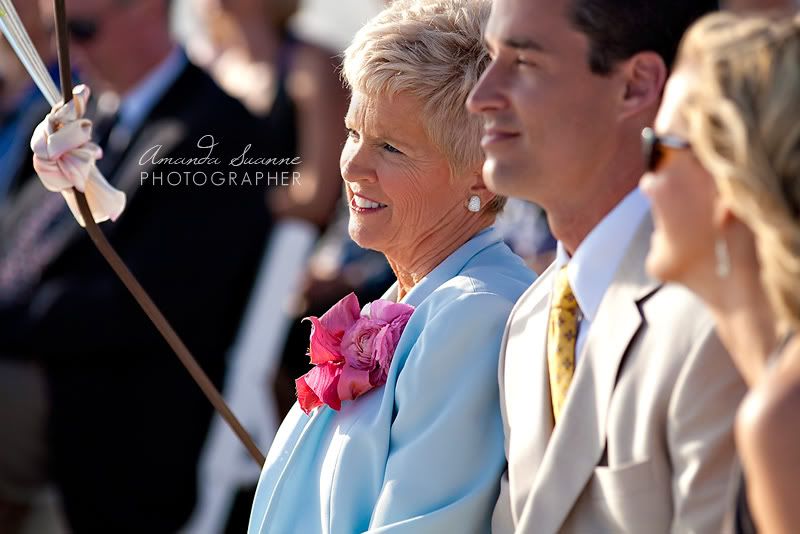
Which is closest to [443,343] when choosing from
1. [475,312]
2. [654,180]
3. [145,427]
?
[475,312]

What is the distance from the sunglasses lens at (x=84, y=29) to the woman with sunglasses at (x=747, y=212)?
4.83 m

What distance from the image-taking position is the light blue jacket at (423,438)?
274 centimetres

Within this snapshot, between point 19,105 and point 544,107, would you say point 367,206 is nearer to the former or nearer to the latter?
point 544,107

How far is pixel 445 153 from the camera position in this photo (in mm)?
3018

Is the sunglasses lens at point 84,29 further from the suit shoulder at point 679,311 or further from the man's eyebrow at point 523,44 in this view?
the suit shoulder at point 679,311

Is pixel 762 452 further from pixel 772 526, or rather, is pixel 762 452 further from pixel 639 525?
pixel 639 525

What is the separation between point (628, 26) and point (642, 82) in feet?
0.34

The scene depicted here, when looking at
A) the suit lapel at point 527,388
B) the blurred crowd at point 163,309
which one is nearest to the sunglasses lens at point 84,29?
the blurred crowd at point 163,309

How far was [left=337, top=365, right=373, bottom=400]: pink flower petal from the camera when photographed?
2.92m

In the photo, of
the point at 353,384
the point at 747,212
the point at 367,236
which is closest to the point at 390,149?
the point at 367,236

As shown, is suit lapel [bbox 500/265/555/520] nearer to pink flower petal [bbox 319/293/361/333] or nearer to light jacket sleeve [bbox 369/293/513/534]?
light jacket sleeve [bbox 369/293/513/534]

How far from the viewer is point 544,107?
98.0 inches

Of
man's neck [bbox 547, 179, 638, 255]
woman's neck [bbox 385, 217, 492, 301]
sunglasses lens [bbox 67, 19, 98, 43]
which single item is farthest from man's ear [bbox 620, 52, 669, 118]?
sunglasses lens [bbox 67, 19, 98, 43]

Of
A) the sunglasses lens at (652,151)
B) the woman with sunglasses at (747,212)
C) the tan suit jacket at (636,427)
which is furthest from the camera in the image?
the tan suit jacket at (636,427)
